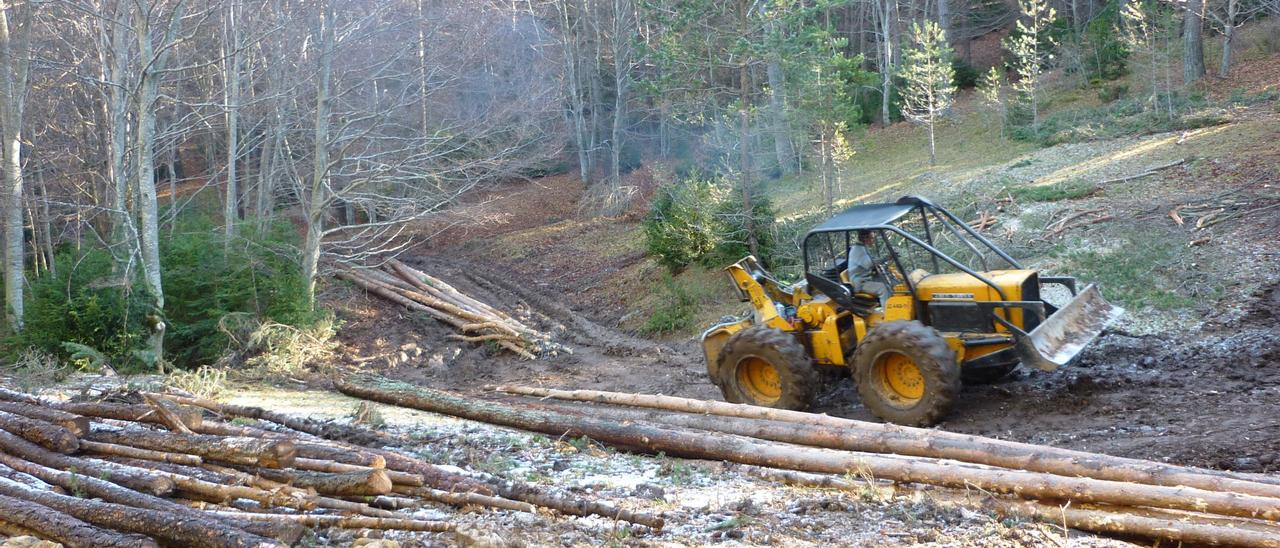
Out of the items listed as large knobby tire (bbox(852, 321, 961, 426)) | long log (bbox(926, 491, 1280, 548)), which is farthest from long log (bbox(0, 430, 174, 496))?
large knobby tire (bbox(852, 321, 961, 426))

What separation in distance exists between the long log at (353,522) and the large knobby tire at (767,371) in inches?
200

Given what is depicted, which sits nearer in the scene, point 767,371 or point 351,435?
point 351,435

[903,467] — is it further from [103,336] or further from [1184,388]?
[103,336]

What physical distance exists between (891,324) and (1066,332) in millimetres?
1618

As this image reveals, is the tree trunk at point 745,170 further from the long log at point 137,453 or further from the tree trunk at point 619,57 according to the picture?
the long log at point 137,453

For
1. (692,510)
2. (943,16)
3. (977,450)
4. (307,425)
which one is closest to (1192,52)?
(943,16)

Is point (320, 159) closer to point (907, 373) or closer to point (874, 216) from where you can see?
point (874, 216)

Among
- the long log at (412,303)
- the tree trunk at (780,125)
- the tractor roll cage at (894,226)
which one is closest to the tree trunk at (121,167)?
the long log at (412,303)

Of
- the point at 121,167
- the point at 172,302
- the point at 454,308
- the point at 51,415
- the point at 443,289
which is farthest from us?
the point at 443,289

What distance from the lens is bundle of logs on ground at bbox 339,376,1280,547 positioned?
5.71 meters

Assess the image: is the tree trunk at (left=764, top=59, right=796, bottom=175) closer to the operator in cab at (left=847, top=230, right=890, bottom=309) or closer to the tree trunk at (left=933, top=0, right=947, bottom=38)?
the tree trunk at (left=933, top=0, right=947, bottom=38)

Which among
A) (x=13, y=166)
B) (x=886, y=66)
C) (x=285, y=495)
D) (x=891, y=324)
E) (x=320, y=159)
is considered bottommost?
(x=285, y=495)

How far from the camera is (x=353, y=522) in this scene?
5.93 metres

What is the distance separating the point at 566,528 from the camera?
238 inches
